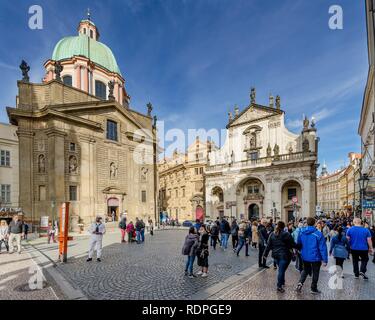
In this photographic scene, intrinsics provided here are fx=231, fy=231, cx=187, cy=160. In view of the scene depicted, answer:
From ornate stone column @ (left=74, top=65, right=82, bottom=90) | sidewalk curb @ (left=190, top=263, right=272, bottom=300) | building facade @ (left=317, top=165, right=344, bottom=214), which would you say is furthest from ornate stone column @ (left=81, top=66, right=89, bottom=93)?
building facade @ (left=317, top=165, right=344, bottom=214)

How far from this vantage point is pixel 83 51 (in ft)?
112

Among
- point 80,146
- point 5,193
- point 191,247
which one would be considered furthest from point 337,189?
point 5,193

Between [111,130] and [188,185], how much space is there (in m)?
21.2

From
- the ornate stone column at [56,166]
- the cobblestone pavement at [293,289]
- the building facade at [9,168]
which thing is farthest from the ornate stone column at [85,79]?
the cobblestone pavement at [293,289]

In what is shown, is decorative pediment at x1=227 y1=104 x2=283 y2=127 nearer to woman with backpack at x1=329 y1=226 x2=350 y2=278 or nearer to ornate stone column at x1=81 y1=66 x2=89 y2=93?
ornate stone column at x1=81 y1=66 x2=89 y2=93

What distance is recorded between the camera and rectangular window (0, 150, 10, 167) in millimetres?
22312

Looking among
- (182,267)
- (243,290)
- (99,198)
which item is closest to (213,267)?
(182,267)

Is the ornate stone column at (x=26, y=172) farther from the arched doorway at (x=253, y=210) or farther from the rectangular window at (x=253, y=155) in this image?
the rectangular window at (x=253, y=155)

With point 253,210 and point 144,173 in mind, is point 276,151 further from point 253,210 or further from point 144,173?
point 144,173

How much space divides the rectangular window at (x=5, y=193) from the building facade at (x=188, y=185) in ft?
92.4

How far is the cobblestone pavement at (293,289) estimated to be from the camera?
5.66m
